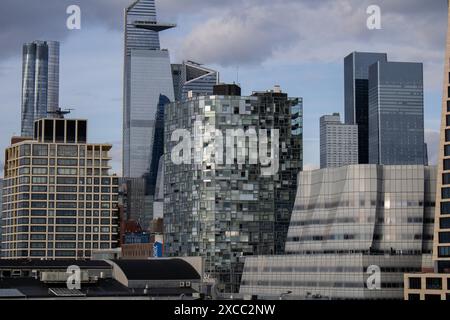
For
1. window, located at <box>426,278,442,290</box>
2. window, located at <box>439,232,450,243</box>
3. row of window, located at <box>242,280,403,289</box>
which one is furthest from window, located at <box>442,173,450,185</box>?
row of window, located at <box>242,280,403,289</box>

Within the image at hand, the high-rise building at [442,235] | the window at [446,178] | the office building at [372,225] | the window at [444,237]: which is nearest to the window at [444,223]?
the high-rise building at [442,235]

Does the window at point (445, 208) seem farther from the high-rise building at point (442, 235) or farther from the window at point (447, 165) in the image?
the window at point (447, 165)

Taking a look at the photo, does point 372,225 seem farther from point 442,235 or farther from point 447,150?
point 447,150

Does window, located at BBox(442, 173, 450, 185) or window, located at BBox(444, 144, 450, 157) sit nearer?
window, located at BBox(442, 173, 450, 185)

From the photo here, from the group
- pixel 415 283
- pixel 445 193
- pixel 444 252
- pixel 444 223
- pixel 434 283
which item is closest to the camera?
pixel 434 283

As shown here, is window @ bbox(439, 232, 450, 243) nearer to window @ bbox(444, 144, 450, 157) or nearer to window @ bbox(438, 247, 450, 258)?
window @ bbox(438, 247, 450, 258)

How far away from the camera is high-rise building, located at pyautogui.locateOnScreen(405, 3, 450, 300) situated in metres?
171

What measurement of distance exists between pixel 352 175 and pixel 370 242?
13.6 m

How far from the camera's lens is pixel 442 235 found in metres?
183

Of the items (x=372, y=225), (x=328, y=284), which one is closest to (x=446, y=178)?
(x=372, y=225)
